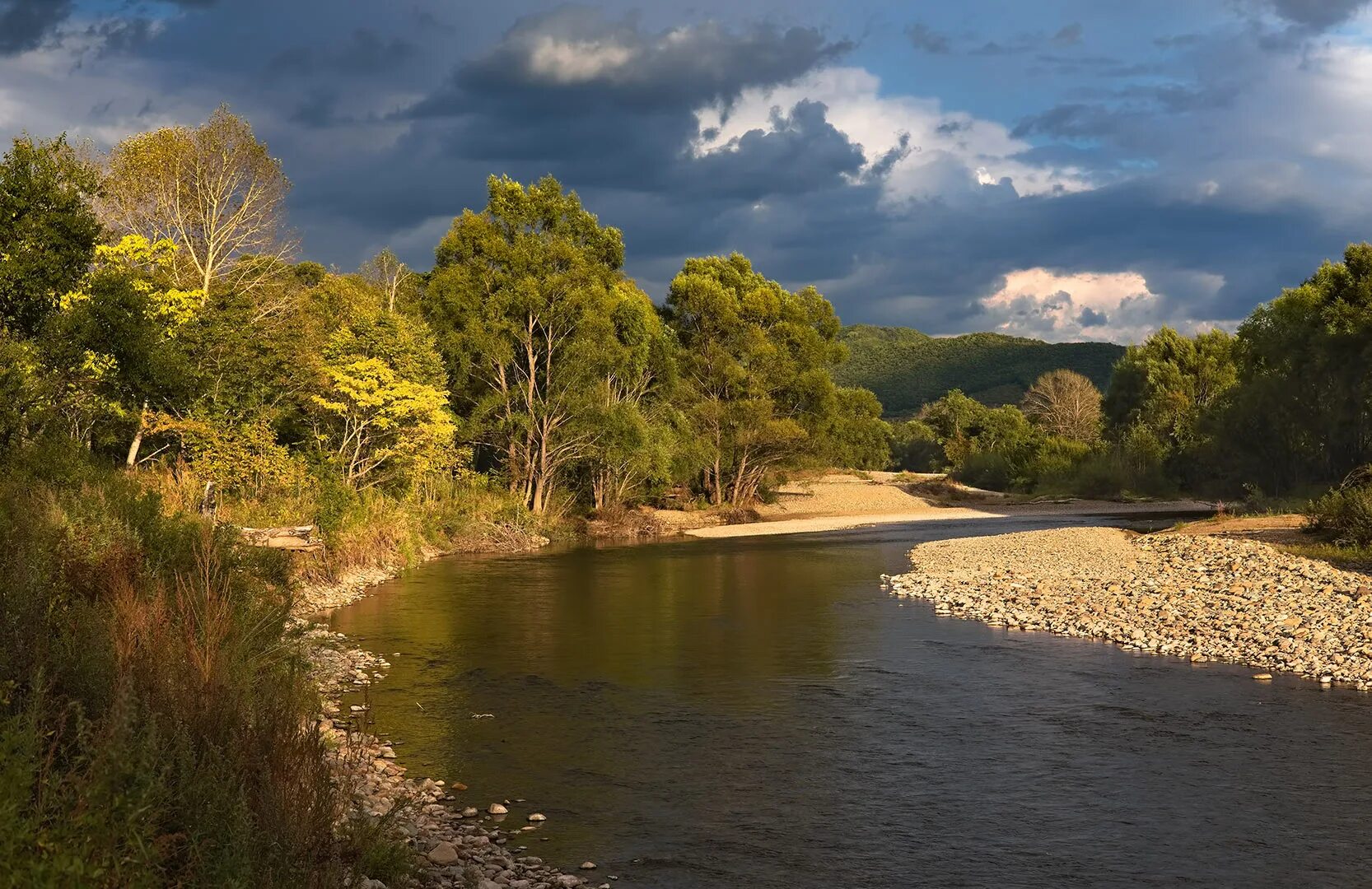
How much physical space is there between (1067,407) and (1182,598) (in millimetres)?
85823

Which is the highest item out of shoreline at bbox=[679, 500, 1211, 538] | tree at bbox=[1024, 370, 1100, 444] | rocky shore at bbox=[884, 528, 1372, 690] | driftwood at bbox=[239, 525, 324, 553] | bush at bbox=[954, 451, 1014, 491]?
tree at bbox=[1024, 370, 1100, 444]

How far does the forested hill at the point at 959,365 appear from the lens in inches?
5758

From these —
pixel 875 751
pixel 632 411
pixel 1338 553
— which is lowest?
pixel 875 751

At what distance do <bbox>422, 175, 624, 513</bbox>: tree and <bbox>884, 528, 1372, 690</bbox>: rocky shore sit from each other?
20.0 meters

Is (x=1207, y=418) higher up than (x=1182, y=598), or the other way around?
(x=1207, y=418)

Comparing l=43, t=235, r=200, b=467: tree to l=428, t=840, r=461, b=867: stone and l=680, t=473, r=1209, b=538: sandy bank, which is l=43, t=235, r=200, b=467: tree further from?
l=680, t=473, r=1209, b=538: sandy bank

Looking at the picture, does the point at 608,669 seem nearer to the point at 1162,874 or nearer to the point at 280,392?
the point at 1162,874

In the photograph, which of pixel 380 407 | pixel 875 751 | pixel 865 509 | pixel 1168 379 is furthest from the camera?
pixel 1168 379

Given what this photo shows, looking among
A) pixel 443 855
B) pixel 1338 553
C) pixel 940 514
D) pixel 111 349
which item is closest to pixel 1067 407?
pixel 940 514

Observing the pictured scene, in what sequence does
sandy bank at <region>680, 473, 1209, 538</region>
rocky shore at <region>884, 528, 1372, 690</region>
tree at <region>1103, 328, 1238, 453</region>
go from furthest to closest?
tree at <region>1103, 328, 1238, 453</region> < sandy bank at <region>680, 473, 1209, 538</region> < rocky shore at <region>884, 528, 1372, 690</region>

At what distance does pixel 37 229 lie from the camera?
20766 millimetres

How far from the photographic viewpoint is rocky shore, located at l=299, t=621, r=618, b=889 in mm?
9148

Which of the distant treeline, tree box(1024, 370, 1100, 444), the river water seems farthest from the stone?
tree box(1024, 370, 1100, 444)

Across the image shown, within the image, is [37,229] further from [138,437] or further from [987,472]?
[987,472]
